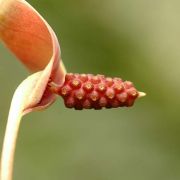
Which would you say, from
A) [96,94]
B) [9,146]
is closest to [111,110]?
[96,94]

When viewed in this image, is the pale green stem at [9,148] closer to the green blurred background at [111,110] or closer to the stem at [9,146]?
the stem at [9,146]

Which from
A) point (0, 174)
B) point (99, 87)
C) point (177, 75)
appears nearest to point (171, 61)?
point (177, 75)

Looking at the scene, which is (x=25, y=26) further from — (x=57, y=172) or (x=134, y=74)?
(x=134, y=74)

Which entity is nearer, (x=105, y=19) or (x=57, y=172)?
(x=57, y=172)

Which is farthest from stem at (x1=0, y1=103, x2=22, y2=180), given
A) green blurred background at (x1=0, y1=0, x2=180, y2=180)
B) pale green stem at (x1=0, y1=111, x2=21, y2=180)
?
green blurred background at (x1=0, y1=0, x2=180, y2=180)

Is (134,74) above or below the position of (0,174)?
below

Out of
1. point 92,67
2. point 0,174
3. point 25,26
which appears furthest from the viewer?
point 92,67

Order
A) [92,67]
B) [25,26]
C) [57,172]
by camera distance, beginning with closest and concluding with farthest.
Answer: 1. [25,26]
2. [57,172]
3. [92,67]

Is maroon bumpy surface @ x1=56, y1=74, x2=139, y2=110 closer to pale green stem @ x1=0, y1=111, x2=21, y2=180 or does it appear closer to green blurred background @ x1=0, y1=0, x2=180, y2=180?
pale green stem @ x1=0, y1=111, x2=21, y2=180
